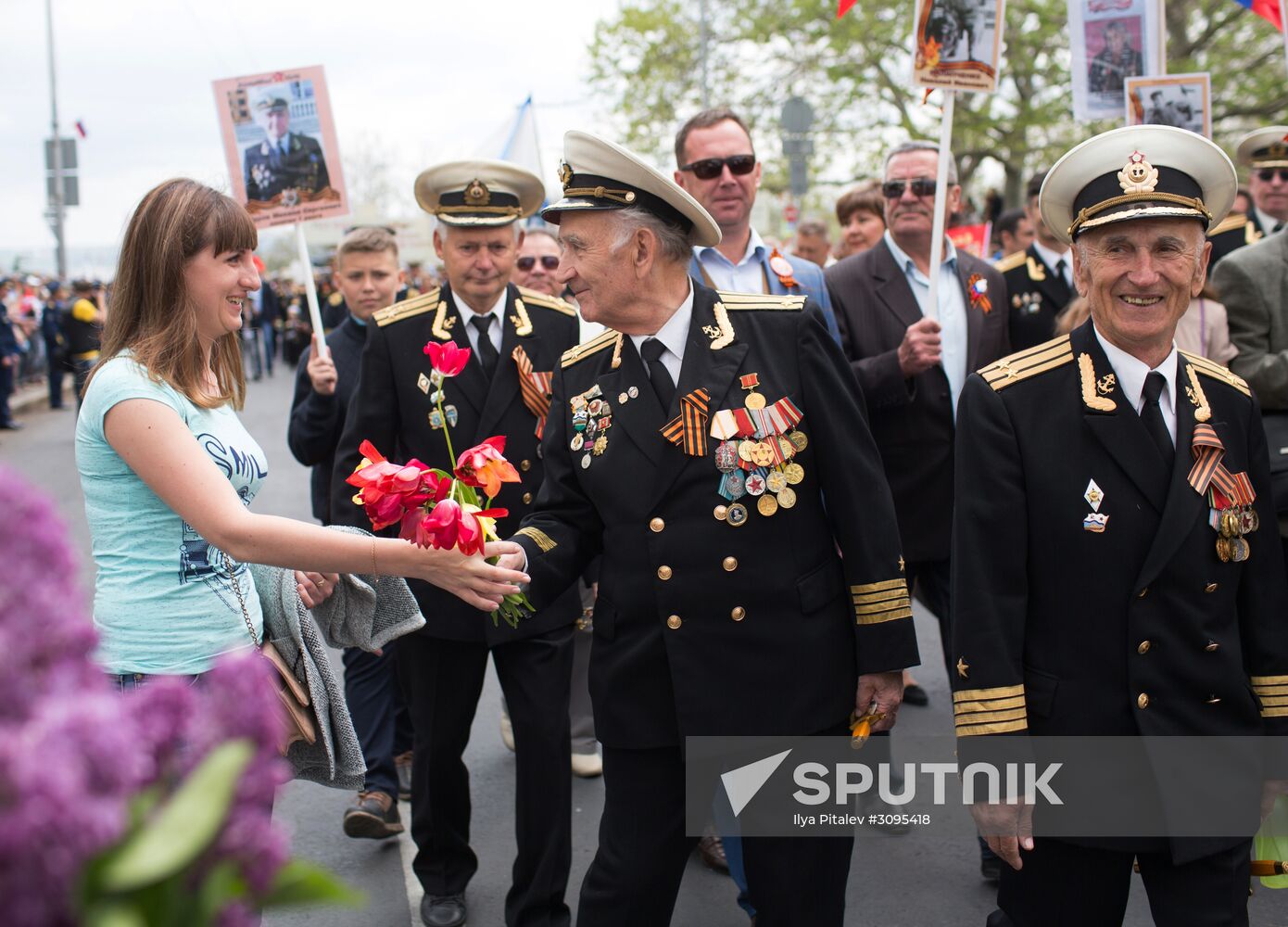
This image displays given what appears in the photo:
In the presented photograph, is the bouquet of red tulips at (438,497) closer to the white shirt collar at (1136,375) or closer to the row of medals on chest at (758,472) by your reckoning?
the row of medals on chest at (758,472)

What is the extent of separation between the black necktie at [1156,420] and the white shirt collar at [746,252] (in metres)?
2.24

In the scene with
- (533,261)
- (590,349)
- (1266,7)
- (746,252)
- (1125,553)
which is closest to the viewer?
(1125,553)

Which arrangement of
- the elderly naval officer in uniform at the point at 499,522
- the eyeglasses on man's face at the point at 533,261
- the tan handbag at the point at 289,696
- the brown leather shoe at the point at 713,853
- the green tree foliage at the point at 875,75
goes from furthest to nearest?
1. the green tree foliage at the point at 875,75
2. the eyeglasses on man's face at the point at 533,261
3. the brown leather shoe at the point at 713,853
4. the elderly naval officer in uniform at the point at 499,522
5. the tan handbag at the point at 289,696

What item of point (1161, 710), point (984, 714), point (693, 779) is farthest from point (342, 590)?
point (1161, 710)

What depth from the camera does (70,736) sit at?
0.80m

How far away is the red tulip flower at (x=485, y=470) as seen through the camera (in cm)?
291

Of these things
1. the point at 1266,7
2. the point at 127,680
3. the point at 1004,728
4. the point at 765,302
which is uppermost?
→ the point at 1266,7

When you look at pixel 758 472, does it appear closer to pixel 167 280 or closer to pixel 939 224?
pixel 167 280

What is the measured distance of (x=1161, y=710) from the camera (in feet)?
8.55

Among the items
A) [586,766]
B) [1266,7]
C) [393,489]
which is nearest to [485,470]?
[393,489]

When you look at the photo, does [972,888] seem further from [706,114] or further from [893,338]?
[706,114]

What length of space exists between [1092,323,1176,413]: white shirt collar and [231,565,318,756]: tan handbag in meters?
2.03

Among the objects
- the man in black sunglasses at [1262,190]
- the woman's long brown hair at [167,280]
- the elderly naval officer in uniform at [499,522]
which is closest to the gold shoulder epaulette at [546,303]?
the elderly naval officer in uniform at [499,522]

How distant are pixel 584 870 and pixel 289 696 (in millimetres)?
1966
